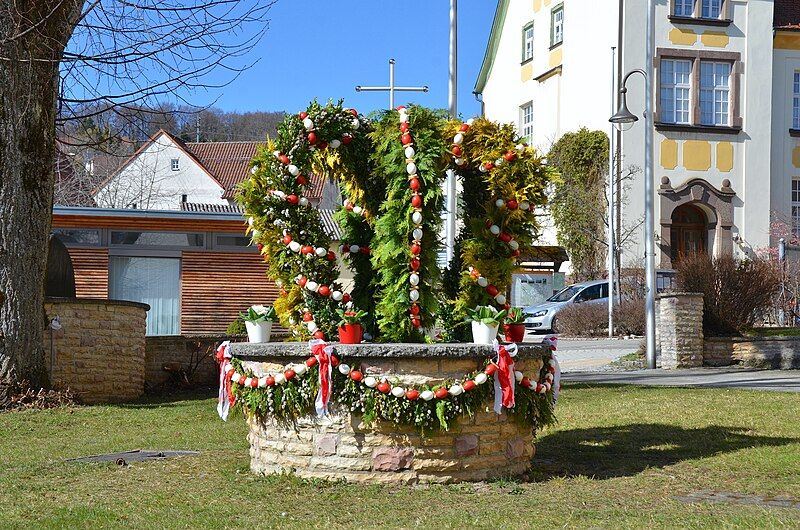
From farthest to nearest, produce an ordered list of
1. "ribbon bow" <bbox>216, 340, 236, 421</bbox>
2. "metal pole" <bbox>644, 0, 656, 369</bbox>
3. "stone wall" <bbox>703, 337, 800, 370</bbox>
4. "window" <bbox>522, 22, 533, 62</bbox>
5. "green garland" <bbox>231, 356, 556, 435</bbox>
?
"window" <bbox>522, 22, 533, 62</bbox> → "metal pole" <bbox>644, 0, 656, 369</bbox> → "stone wall" <bbox>703, 337, 800, 370</bbox> → "ribbon bow" <bbox>216, 340, 236, 421</bbox> → "green garland" <bbox>231, 356, 556, 435</bbox>

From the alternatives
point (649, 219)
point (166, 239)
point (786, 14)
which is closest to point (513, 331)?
point (649, 219)

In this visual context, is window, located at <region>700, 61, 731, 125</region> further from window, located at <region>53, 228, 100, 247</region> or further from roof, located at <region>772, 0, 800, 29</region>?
window, located at <region>53, 228, 100, 247</region>

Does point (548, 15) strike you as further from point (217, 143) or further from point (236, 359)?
point (217, 143)

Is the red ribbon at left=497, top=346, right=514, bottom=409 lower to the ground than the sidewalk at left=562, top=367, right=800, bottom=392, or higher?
higher

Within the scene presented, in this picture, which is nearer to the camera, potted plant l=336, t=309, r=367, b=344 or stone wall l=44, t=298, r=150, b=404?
potted plant l=336, t=309, r=367, b=344

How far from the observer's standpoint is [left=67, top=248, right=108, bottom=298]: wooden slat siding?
24.0m

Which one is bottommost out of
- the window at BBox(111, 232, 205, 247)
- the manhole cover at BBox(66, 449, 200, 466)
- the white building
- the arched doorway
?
the manhole cover at BBox(66, 449, 200, 466)

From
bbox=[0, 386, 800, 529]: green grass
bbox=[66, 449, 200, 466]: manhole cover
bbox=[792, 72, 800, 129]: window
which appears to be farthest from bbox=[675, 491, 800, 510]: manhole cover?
bbox=[792, 72, 800, 129]: window

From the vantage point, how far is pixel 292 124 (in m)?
9.69

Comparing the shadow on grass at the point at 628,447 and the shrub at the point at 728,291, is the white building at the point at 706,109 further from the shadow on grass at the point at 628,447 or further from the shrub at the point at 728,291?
the shadow on grass at the point at 628,447

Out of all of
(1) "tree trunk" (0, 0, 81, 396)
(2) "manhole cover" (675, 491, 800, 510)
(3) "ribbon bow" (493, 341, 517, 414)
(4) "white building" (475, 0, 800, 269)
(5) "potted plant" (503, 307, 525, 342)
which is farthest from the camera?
(4) "white building" (475, 0, 800, 269)

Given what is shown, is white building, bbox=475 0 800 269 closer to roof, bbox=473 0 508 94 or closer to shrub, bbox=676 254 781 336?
roof, bbox=473 0 508 94

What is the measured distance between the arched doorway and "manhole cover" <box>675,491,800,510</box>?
2972 centimetres

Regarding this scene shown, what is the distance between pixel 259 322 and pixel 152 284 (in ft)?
51.0
